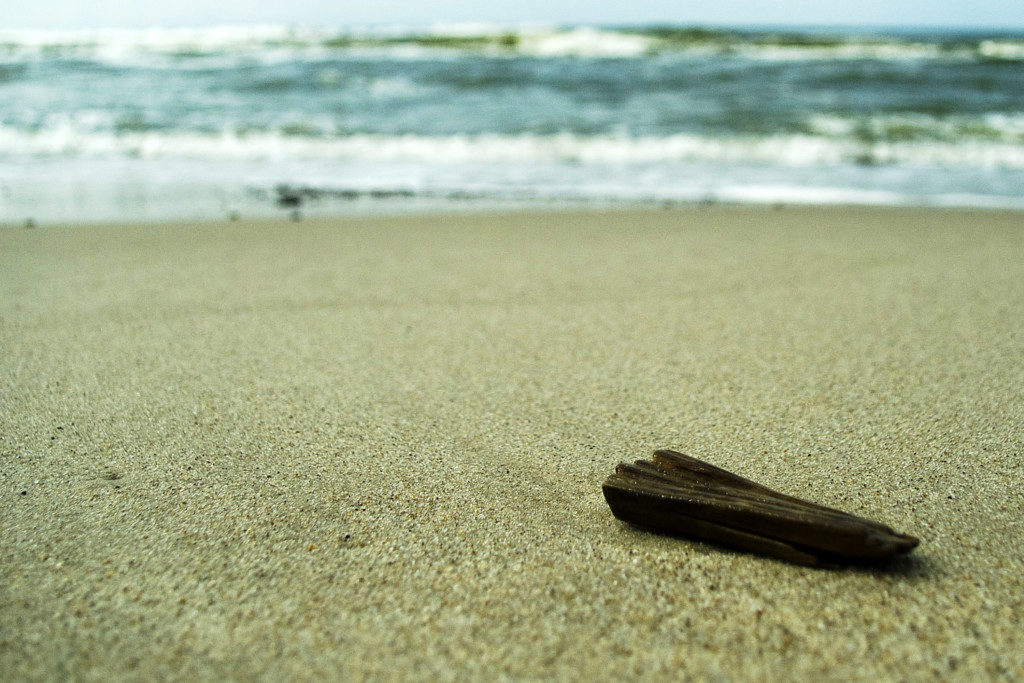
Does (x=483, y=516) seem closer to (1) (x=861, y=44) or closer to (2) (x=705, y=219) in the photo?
(2) (x=705, y=219)

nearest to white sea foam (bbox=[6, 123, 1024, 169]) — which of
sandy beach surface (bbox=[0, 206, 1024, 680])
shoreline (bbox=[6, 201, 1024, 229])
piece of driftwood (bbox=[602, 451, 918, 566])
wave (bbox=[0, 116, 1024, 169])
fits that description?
wave (bbox=[0, 116, 1024, 169])

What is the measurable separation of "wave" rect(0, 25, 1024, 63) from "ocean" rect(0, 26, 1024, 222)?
0.99 meters

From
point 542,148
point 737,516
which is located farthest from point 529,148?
point 737,516

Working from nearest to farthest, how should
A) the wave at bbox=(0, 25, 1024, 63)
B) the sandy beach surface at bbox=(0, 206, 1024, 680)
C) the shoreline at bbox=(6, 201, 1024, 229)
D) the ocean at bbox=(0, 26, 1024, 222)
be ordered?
the sandy beach surface at bbox=(0, 206, 1024, 680), the shoreline at bbox=(6, 201, 1024, 229), the ocean at bbox=(0, 26, 1024, 222), the wave at bbox=(0, 25, 1024, 63)

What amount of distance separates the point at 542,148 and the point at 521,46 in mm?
12364

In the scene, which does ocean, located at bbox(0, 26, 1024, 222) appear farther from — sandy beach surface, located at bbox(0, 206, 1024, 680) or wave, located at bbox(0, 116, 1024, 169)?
sandy beach surface, located at bbox(0, 206, 1024, 680)

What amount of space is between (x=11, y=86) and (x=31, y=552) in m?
14.4

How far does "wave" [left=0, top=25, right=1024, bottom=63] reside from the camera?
663 inches

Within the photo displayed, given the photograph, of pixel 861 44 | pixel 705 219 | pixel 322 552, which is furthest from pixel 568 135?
pixel 861 44

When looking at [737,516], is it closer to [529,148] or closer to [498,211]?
[498,211]

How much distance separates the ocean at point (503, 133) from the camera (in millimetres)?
5738

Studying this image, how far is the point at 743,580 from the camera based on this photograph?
1.18m

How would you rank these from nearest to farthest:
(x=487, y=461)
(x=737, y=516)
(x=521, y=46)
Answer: (x=737, y=516), (x=487, y=461), (x=521, y=46)

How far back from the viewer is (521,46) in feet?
62.9
